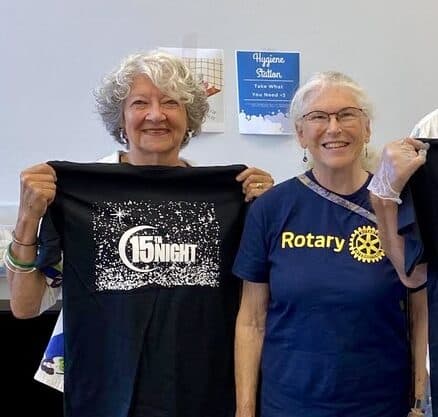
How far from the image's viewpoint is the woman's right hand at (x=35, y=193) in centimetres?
130

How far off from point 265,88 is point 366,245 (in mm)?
1060

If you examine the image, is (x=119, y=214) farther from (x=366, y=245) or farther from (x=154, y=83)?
(x=366, y=245)

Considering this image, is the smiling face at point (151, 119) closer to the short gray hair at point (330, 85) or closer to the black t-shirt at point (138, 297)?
the black t-shirt at point (138, 297)

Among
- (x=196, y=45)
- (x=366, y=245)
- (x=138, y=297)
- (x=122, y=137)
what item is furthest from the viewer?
(x=196, y=45)

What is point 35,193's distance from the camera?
130 centimetres

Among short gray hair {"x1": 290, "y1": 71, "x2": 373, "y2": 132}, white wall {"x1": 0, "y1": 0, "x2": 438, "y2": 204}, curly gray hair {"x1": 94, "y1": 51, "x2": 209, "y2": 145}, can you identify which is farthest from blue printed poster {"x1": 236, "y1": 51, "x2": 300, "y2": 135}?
short gray hair {"x1": 290, "y1": 71, "x2": 373, "y2": 132}

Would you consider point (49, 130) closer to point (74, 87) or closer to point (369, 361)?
point (74, 87)

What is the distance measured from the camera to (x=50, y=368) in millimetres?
1531

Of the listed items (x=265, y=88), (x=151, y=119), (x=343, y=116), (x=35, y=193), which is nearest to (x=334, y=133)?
(x=343, y=116)

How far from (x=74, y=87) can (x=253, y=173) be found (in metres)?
1.00

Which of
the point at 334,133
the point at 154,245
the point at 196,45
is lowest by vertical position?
the point at 154,245

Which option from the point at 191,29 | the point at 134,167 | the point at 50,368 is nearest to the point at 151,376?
the point at 50,368

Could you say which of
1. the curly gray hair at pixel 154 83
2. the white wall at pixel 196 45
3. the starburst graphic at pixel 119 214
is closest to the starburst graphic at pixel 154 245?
the starburst graphic at pixel 119 214

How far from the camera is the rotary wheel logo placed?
1227mm
